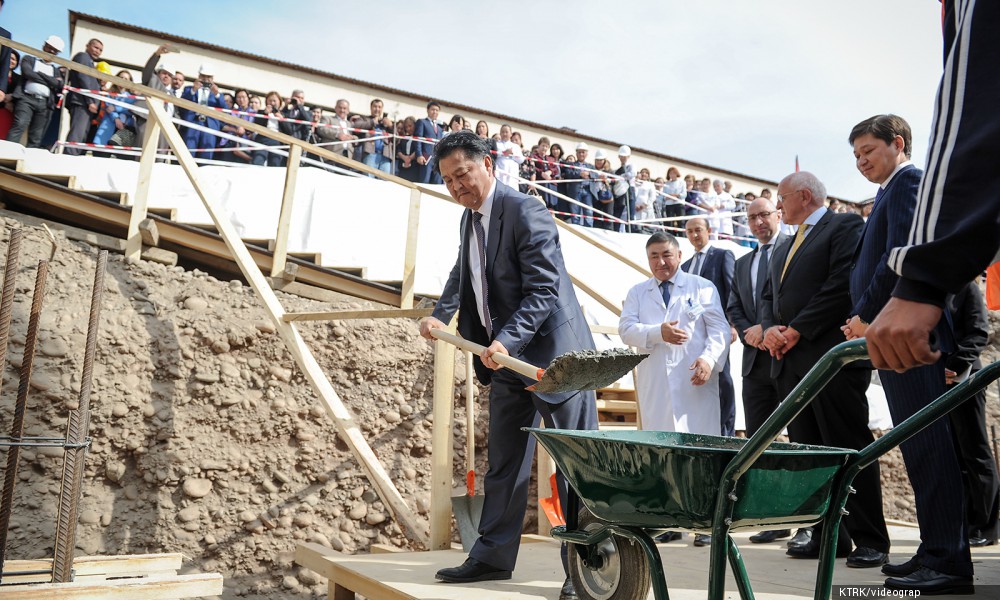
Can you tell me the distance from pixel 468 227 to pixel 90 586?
7.84 ft

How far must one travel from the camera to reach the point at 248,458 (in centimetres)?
568

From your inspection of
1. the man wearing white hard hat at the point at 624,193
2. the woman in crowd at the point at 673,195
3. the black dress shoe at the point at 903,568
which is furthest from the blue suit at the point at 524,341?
the woman in crowd at the point at 673,195

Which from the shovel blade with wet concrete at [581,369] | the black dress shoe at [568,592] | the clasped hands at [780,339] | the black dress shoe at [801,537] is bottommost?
the black dress shoe at [568,592]

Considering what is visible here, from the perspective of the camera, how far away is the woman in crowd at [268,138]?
9617 millimetres

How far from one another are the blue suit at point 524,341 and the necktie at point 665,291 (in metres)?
1.60

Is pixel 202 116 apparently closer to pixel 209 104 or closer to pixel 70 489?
pixel 209 104

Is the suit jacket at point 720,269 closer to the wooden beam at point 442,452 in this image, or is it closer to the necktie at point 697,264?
the necktie at point 697,264

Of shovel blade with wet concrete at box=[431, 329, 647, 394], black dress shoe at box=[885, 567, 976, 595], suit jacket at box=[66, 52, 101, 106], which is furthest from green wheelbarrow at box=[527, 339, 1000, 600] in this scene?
suit jacket at box=[66, 52, 101, 106]

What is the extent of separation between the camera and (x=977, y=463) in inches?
156

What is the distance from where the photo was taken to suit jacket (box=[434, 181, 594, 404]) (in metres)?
3.19

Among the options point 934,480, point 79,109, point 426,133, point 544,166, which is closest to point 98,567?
point 934,480

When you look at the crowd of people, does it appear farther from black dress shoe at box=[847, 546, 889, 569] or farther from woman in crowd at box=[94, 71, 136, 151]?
black dress shoe at box=[847, 546, 889, 569]

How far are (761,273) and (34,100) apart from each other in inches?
296

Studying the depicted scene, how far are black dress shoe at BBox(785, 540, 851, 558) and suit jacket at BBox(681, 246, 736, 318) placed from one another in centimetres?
248
